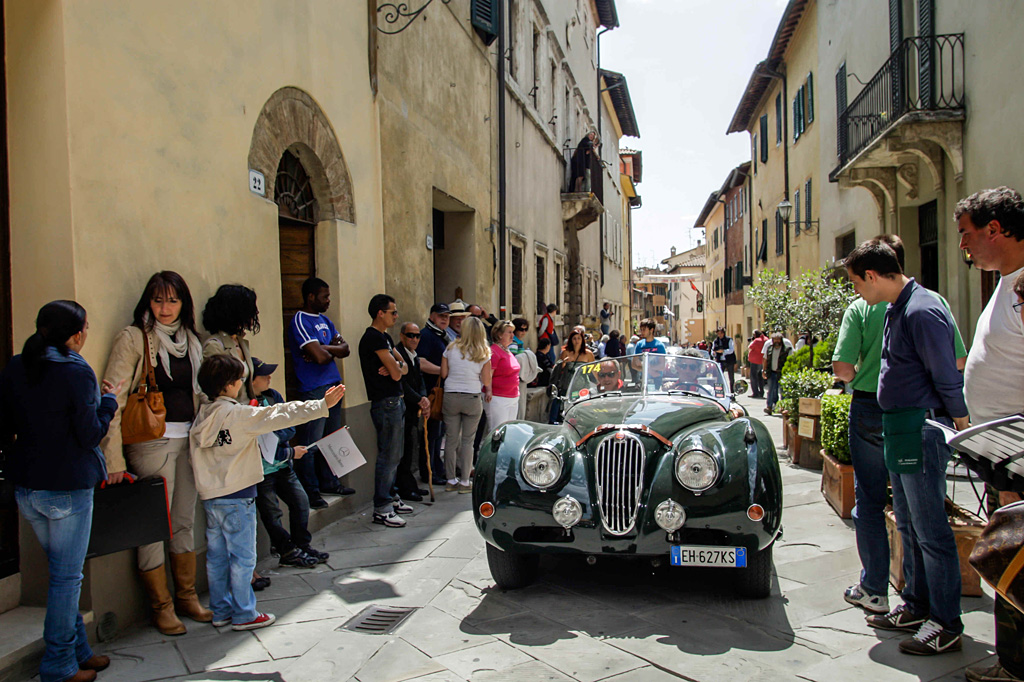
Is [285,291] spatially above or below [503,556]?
above

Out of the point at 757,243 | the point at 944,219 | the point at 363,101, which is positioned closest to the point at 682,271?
the point at 757,243

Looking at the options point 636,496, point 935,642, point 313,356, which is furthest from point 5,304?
point 935,642

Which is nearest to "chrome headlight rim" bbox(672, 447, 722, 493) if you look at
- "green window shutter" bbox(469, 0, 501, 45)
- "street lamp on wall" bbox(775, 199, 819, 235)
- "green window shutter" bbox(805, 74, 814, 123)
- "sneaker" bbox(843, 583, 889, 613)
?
"sneaker" bbox(843, 583, 889, 613)

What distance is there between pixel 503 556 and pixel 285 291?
135 inches

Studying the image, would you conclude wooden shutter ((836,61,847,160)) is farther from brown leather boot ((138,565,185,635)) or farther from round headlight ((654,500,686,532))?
brown leather boot ((138,565,185,635))

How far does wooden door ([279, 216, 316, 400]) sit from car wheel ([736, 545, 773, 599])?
414 cm

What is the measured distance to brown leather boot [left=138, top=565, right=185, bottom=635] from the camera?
13.5 ft

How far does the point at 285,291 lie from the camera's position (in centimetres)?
690

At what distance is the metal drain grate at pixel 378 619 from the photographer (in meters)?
4.23

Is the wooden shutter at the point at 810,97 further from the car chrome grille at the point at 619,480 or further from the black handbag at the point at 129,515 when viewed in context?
the black handbag at the point at 129,515

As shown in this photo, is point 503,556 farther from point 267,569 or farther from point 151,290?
point 151,290

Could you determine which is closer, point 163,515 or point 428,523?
point 163,515

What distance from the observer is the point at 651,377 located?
5.89 metres

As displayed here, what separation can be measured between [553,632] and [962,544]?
2389 millimetres
